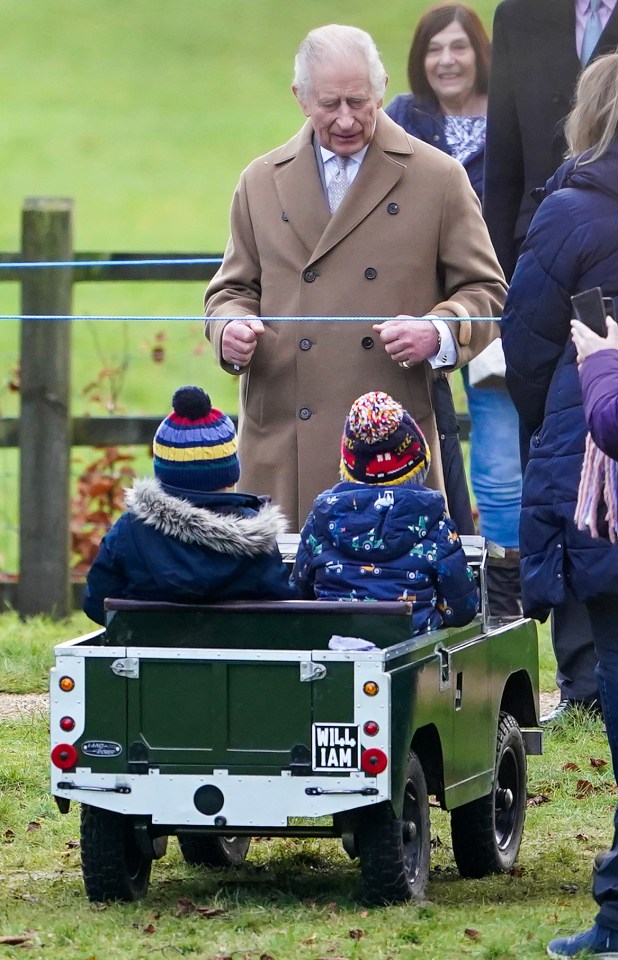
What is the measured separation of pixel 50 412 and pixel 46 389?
11 centimetres

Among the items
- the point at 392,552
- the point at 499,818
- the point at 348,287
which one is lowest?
the point at 499,818

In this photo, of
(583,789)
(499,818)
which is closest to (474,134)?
(583,789)

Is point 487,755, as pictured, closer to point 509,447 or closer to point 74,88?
point 509,447

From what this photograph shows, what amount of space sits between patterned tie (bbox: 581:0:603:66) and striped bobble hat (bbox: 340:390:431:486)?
253 cm

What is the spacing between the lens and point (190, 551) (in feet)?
15.1

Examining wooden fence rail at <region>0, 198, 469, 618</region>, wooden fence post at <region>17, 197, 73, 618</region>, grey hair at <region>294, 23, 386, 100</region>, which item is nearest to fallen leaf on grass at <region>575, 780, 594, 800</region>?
grey hair at <region>294, 23, 386, 100</region>

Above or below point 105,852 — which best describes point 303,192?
above

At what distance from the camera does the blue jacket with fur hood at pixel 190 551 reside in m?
4.59

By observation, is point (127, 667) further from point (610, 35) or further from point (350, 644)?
point (610, 35)

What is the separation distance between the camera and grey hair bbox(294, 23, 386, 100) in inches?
222

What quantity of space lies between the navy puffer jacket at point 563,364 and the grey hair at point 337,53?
151cm

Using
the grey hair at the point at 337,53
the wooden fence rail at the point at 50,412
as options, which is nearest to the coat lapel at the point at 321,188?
the grey hair at the point at 337,53

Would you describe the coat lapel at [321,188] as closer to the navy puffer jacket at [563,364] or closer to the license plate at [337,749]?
the navy puffer jacket at [563,364]

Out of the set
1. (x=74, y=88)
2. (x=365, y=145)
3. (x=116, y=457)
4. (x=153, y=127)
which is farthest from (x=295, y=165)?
(x=74, y=88)
